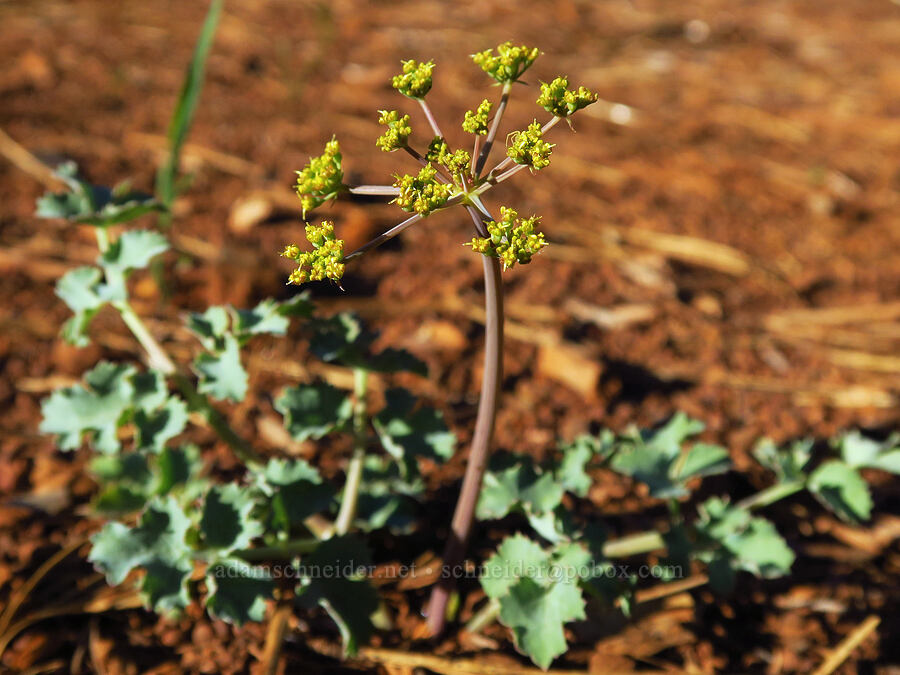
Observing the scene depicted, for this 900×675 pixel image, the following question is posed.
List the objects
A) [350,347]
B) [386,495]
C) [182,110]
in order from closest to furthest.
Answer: [350,347]
[386,495]
[182,110]

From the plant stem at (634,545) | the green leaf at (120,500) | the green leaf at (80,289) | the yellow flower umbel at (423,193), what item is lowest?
the plant stem at (634,545)

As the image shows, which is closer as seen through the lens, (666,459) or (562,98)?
(562,98)

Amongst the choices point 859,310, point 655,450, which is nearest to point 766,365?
point 859,310

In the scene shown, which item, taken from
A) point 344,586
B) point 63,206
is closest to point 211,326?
point 63,206

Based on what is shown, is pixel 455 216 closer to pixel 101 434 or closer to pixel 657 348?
pixel 657 348

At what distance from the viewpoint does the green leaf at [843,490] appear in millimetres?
1807

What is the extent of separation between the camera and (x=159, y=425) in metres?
1.71

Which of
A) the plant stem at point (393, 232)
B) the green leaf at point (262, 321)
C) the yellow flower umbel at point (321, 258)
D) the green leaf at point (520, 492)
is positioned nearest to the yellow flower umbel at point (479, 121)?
the plant stem at point (393, 232)

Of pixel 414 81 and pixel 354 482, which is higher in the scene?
pixel 414 81

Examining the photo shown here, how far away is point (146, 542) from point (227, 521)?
0.55 feet

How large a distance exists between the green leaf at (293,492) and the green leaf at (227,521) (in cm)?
8

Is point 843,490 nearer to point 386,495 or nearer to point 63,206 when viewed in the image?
point 386,495

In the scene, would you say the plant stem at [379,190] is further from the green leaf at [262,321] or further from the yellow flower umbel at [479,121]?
the green leaf at [262,321]

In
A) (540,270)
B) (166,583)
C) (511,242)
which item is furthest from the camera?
(540,270)
